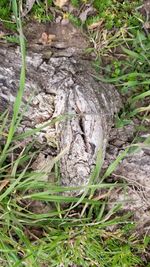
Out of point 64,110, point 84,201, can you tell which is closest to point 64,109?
point 64,110

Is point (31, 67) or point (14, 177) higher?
point (31, 67)

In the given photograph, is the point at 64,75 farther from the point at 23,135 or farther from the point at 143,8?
the point at 143,8

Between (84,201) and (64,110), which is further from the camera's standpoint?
(84,201)

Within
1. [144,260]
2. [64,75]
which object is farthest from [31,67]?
[144,260]

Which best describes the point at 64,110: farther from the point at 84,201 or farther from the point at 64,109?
the point at 84,201

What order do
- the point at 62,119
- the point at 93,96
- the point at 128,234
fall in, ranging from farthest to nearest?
the point at 128,234, the point at 93,96, the point at 62,119
